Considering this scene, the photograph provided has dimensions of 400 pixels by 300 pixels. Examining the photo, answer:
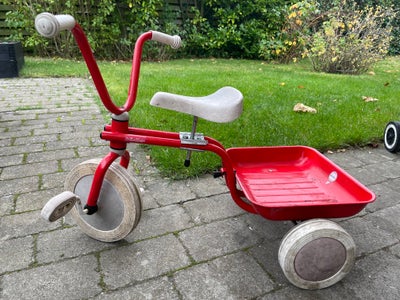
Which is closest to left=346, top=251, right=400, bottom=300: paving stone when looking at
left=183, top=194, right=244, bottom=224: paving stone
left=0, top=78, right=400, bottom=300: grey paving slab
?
left=0, top=78, right=400, bottom=300: grey paving slab

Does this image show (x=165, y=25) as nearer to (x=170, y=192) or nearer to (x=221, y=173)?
(x=170, y=192)

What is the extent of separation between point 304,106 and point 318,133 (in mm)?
711

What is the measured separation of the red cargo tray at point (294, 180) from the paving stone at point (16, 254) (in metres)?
1.09

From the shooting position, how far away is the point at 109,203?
170 centimetres

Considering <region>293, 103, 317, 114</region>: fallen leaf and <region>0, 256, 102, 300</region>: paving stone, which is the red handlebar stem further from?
<region>293, 103, 317, 114</region>: fallen leaf

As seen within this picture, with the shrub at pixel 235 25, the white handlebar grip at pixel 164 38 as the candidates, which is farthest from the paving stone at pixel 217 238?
the shrub at pixel 235 25

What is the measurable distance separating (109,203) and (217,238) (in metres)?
0.59

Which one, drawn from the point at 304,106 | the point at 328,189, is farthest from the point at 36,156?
the point at 304,106

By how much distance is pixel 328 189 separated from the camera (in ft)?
6.45

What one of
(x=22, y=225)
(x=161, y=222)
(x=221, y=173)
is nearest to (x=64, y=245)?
(x=22, y=225)

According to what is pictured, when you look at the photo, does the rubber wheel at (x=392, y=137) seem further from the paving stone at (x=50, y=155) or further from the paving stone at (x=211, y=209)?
the paving stone at (x=50, y=155)

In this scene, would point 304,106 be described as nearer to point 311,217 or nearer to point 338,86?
point 338,86

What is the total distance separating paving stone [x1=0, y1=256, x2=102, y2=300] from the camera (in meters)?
1.48

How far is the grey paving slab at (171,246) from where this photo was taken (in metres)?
1.53
